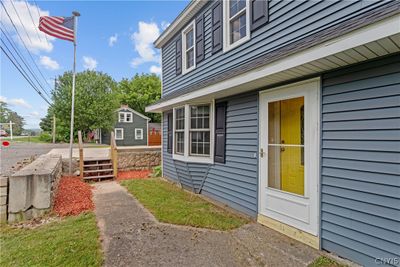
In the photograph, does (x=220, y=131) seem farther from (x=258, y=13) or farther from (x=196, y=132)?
(x=258, y=13)

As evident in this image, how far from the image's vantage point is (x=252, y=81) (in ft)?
10.9

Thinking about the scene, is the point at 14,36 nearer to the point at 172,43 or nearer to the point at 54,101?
the point at 172,43

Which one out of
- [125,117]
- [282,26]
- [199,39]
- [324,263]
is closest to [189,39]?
[199,39]

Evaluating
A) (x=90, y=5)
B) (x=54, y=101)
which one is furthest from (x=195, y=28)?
(x=54, y=101)

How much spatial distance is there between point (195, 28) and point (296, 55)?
12.9ft

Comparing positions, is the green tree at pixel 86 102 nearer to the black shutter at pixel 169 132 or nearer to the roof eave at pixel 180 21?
the roof eave at pixel 180 21

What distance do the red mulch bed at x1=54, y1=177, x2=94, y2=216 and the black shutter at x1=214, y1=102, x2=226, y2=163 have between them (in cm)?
295

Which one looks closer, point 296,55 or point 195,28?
point 296,55

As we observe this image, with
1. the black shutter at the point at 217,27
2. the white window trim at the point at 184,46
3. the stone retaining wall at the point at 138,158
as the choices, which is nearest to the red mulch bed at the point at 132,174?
the stone retaining wall at the point at 138,158

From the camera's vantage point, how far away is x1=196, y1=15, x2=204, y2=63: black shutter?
17.9 feet

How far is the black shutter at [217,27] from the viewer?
4.72m

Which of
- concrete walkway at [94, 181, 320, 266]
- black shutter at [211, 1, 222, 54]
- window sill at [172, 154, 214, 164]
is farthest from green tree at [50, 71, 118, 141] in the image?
concrete walkway at [94, 181, 320, 266]

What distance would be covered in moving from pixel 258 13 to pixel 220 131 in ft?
7.96

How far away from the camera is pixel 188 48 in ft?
20.5
